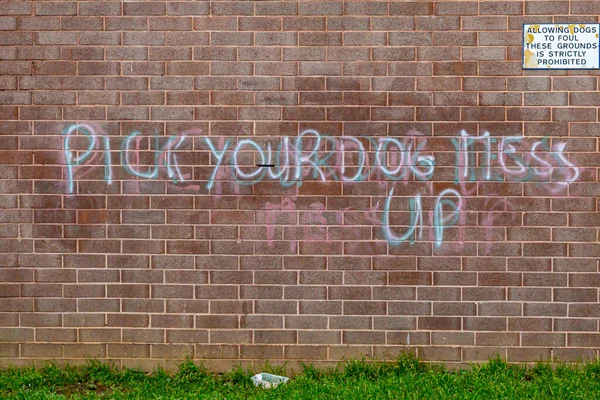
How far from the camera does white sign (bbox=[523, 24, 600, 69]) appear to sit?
21.0ft

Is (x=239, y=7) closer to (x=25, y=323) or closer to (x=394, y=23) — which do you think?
(x=394, y=23)

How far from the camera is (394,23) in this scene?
643 cm

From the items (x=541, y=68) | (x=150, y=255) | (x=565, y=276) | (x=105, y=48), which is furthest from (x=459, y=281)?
(x=105, y=48)

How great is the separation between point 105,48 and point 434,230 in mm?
3320

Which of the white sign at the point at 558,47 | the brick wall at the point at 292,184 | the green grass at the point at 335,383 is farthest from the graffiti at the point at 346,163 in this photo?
the green grass at the point at 335,383

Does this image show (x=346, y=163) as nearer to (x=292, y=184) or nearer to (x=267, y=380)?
(x=292, y=184)

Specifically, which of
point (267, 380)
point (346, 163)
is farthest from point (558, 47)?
point (267, 380)

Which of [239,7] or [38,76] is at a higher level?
[239,7]

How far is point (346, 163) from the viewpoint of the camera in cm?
646

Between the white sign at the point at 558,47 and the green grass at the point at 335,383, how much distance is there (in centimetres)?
260

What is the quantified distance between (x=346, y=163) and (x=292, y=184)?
1.67 feet

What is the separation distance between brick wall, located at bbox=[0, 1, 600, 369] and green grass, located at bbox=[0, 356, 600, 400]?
0.55 ft

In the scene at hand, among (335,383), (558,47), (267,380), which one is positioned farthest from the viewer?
(558,47)

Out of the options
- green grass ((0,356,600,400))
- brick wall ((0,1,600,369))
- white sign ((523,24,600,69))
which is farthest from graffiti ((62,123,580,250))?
green grass ((0,356,600,400))
